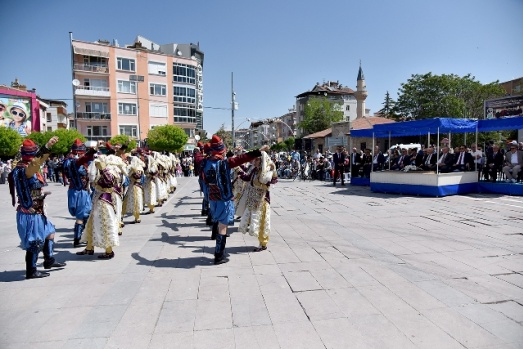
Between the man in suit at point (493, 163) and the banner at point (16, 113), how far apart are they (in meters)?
42.5

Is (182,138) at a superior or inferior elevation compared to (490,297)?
superior

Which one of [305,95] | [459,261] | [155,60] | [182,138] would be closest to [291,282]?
[459,261]

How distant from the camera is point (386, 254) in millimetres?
5410

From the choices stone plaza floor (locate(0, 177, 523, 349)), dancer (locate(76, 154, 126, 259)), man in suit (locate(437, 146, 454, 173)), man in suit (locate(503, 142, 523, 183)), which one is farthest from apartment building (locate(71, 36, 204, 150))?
stone plaza floor (locate(0, 177, 523, 349))

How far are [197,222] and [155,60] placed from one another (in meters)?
42.3

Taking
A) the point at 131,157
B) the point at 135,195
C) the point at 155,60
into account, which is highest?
the point at 155,60

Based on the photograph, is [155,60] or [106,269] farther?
[155,60]

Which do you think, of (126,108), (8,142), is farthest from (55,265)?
(126,108)

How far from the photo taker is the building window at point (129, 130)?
4334cm

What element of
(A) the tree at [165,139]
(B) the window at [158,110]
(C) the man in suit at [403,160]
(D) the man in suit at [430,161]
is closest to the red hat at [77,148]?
(D) the man in suit at [430,161]

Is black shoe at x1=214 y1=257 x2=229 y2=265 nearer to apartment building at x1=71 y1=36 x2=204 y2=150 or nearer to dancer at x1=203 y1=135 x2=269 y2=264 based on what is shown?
dancer at x1=203 y1=135 x2=269 y2=264

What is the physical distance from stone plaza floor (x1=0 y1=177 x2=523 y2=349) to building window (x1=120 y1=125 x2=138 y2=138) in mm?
38579

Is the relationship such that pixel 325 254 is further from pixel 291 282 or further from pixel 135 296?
pixel 135 296

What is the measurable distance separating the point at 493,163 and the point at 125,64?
4202 centimetres
